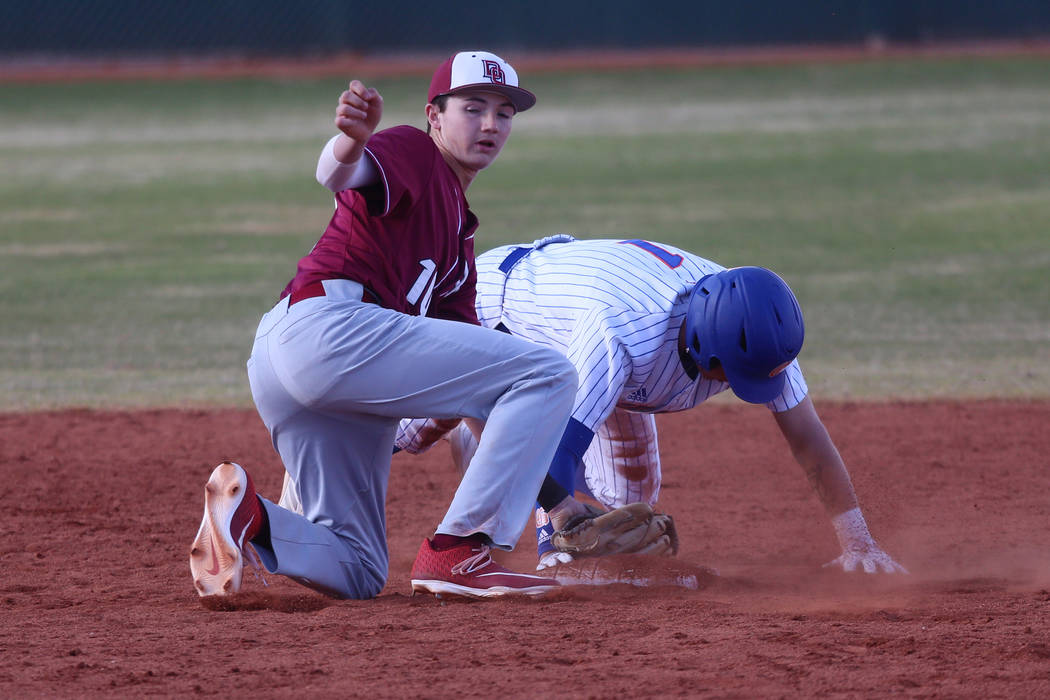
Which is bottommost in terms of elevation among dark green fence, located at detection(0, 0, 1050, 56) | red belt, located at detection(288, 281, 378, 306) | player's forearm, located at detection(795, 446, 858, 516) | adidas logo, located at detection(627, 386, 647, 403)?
player's forearm, located at detection(795, 446, 858, 516)

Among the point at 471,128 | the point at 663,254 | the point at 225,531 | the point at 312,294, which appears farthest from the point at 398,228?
the point at 663,254

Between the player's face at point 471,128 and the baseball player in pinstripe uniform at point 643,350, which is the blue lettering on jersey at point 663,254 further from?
the player's face at point 471,128

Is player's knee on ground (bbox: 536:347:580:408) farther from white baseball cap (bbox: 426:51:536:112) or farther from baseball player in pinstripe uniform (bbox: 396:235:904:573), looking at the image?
white baseball cap (bbox: 426:51:536:112)

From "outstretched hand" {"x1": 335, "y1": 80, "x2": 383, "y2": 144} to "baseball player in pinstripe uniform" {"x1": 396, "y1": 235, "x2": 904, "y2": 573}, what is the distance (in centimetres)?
103

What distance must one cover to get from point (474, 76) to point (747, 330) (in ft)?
3.59

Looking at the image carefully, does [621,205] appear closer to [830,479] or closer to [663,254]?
[663,254]

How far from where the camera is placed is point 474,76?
397 centimetres

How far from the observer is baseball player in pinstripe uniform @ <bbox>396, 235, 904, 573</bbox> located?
13.3 feet

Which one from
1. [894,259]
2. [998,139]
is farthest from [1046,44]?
[894,259]

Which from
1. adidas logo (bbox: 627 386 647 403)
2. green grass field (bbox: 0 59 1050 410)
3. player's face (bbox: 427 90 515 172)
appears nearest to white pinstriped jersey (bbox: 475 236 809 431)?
adidas logo (bbox: 627 386 647 403)

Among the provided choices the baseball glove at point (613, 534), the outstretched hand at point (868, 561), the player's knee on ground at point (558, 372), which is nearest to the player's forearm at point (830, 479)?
the outstretched hand at point (868, 561)

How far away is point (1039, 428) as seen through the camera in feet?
21.6

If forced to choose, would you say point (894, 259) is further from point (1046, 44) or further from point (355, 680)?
point (1046, 44)

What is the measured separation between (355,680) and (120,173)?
16080 millimetres
